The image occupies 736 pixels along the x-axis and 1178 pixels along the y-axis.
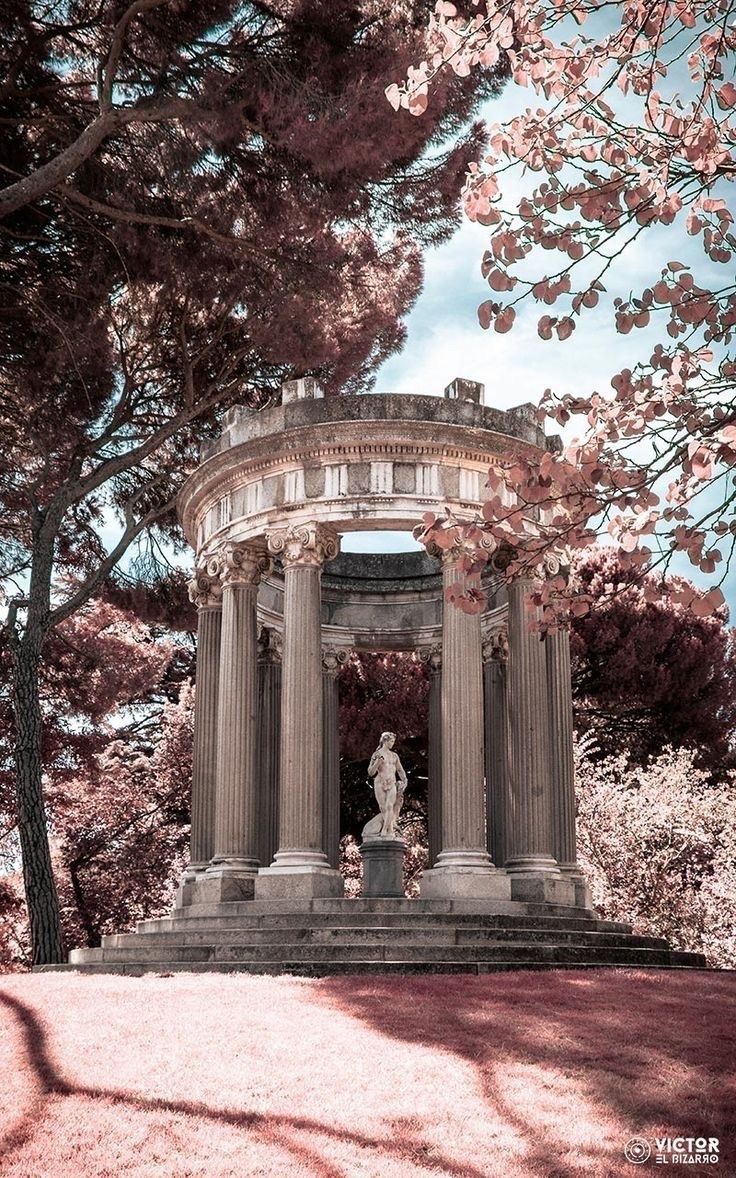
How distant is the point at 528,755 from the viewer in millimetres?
22359

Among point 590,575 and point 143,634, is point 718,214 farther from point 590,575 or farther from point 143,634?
point 143,634

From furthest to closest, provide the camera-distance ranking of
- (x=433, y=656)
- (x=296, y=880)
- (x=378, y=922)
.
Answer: (x=433, y=656)
(x=296, y=880)
(x=378, y=922)

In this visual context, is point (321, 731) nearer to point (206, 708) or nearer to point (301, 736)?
point (301, 736)

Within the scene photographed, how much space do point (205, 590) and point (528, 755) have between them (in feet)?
24.6

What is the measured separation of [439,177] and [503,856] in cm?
1431

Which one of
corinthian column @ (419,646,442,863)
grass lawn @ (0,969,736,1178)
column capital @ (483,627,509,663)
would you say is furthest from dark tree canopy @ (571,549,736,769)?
grass lawn @ (0,969,736,1178)

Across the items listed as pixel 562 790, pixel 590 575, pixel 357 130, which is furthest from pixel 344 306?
pixel 590 575

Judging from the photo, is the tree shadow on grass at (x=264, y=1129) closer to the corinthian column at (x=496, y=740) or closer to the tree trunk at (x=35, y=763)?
the tree trunk at (x=35, y=763)

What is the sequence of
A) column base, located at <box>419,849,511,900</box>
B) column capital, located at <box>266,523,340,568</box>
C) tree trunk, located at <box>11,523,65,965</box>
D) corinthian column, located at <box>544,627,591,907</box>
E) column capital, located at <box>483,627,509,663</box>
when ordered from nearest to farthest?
column base, located at <box>419,849,511,900</box> → column capital, located at <box>266,523,340,568</box> → corinthian column, located at <box>544,627,591,907</box> → tree trunk, located at <box>11,523,65,965</box> → column capital, located at <box>483,627,509,663</box>

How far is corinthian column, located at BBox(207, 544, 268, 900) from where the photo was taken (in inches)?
882

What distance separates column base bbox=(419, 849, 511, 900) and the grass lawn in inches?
196

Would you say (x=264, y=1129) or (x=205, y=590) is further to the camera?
(x=205, y=590)

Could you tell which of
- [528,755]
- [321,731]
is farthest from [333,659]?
[528,755]

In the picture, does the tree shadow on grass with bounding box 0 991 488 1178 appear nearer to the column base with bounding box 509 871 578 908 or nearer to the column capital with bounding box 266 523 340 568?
the column base with bounding box 509 871 578 908
